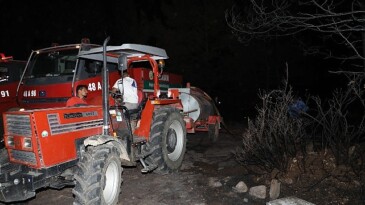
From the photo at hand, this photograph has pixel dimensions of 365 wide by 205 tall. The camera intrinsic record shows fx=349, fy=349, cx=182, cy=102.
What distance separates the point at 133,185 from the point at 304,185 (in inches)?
125

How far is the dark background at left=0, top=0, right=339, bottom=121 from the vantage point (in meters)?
20.5

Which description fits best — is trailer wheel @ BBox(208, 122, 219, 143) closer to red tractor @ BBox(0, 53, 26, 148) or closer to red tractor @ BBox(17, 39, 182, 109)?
red tractor @ BBox(17, 39, 182, 109)

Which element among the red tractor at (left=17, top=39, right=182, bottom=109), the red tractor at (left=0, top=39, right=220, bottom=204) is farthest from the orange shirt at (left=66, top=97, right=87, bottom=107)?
the red tractor at (left=17, top=39, right=182, bottom=109)

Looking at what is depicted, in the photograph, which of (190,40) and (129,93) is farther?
(190,40)

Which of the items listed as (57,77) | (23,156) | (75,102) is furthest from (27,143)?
(57,77)

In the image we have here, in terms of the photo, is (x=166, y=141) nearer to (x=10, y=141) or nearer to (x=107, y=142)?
(x=107, y=142)

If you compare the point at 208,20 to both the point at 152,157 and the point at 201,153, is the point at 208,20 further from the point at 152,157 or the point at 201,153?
the point at 152,157

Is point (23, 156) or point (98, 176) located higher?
point (23, 156)

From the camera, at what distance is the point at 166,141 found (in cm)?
718

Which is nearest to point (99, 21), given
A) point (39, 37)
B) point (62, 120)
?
point (39, 37)

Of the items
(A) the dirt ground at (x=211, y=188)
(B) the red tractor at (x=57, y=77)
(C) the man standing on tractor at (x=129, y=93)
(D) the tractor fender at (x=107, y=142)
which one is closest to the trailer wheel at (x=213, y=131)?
(A) the dirt ground at (x=211, y=188)

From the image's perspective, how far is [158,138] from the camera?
22.0 feet

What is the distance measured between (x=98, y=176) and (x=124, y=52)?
256 cm

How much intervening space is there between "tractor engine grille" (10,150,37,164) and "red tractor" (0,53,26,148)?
5433mm
